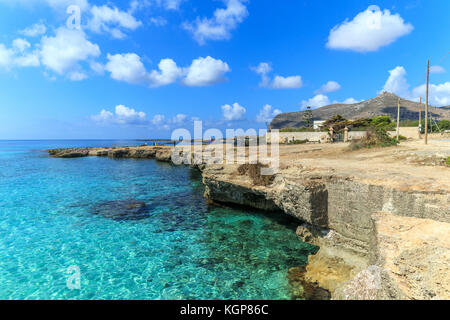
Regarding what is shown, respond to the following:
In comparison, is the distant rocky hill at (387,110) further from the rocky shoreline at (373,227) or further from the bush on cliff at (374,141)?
the rocky shoreline at (373,227)

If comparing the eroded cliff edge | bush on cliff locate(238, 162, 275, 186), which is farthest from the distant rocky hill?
the eroded cliff edge

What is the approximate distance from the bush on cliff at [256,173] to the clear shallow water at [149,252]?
2.17 m

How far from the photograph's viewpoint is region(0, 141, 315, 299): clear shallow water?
6.28 metres

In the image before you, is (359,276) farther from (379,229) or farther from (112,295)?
(112,295)

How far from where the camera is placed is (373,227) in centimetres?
508

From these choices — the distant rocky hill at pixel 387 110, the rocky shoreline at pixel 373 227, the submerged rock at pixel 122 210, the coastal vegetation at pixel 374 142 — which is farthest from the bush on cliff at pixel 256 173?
the distant rocky hill at pixel 387 110

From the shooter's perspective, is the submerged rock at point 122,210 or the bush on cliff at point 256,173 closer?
the bush on cliff at point 256,173

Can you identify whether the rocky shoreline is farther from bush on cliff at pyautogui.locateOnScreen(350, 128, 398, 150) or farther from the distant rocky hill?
the distant rocky hill

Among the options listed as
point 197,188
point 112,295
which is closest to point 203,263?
point 112,295

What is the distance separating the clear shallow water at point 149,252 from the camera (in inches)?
247

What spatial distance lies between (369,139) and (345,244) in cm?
1304

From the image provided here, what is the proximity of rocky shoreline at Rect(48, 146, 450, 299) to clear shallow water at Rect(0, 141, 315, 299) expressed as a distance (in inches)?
51.2

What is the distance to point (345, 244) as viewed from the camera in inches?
285

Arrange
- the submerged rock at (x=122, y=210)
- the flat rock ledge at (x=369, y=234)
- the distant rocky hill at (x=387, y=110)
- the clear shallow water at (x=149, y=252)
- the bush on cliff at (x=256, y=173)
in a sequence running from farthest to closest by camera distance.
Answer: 1. the distant rocky hill at (x=387, y=110)
2. the submerged rock at (x=122, y=210)
3. the bush on cliff at (x=256, y=173)
4. the clear shallow water at (x=149, y=252)
5. the flat rock ledge at (x=369, y=234)
